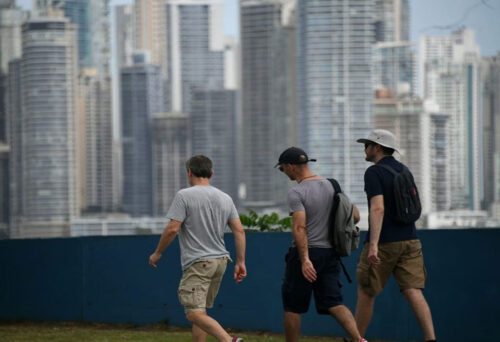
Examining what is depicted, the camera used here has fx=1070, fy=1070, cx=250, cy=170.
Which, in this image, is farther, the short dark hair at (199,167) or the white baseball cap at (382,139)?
the white baseball cap at (382,139)

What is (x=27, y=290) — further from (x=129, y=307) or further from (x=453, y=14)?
(x=453, y=14)

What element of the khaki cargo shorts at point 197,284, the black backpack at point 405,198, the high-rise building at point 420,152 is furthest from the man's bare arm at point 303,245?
the high-rise building at point 420,152

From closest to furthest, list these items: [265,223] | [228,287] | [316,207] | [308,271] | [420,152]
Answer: [308,271], [316,207], [228,287], [265,223], [420,152]

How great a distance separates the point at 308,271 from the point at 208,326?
601mm

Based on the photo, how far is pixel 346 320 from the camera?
564 cm

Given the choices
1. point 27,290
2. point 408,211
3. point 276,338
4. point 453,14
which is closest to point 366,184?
point 408,211

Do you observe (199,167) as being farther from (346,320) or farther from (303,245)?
(346,320)

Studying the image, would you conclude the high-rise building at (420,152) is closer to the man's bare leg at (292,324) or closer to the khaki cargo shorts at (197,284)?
the man's bare leg at (292,324)

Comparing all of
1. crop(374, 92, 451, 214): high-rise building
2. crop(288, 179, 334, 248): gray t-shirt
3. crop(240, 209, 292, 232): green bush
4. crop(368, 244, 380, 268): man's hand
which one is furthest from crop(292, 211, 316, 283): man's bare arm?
crop(374, 92, 451, 214): high-rise building

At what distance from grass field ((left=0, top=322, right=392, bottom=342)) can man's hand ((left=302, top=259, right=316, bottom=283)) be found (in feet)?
5.79

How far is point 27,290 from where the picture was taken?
27.8 feet

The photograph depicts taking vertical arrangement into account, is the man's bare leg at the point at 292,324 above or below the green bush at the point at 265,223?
below

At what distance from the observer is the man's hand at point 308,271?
5.60 meters

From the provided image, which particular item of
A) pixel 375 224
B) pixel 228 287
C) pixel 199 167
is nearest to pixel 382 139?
pixel 375 224
